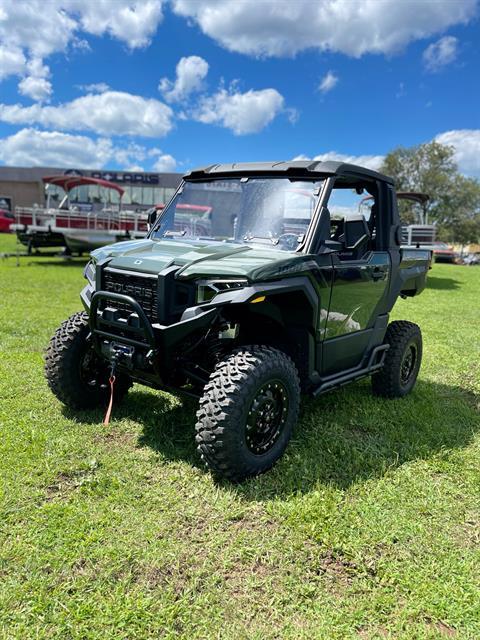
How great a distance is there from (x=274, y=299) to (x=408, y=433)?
1.74 m

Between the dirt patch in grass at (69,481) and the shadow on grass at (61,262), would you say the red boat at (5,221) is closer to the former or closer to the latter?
the shadow on grass at (61,262)

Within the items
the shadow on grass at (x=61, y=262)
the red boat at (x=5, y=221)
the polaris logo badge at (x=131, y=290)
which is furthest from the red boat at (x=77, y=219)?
the red boat at (x=5, y=221)

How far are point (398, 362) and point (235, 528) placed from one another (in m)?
2.65

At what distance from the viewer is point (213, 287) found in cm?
314

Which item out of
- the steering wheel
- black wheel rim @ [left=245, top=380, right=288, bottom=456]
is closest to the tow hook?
black wheel rim @ [left=245, top=380, right=288, bottom=456]

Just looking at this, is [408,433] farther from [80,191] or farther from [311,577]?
[80,191]

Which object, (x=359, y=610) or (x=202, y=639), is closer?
(x=202, y=639)

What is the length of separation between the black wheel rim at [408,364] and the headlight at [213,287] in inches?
103

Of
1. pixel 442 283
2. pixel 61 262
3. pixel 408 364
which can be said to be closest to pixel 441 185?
pixel 442 283

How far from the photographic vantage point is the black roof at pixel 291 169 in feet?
12.3

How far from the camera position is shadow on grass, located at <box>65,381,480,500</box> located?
341 centimetres

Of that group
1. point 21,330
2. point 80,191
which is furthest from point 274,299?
point 80,191

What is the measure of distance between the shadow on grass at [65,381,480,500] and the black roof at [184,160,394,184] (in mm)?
2035

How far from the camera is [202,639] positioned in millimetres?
2127
